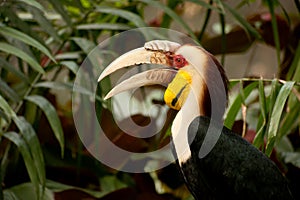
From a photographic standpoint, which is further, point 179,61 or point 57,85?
point 57,85

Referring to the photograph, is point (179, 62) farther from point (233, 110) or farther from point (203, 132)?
point (233, 110)

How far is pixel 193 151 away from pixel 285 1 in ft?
6.42

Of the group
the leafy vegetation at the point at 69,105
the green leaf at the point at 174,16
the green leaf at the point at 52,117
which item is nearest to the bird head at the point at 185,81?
the leafy vegetation at the point at 69,105

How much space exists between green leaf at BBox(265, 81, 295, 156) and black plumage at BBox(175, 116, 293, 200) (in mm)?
92

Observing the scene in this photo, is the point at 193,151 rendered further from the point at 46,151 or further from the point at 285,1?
the point at 285,1

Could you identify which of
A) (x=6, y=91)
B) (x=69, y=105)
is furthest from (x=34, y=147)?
(x=69, y=105)

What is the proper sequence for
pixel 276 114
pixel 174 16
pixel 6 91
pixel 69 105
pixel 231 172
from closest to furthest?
pixel 231 172
pixel 276 114
pixel 6 91
pixel 174 16
pixel 69 105

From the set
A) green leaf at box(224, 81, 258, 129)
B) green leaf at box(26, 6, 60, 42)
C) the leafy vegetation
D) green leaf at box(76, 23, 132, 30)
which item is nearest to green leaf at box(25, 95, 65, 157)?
the leafy vegetation

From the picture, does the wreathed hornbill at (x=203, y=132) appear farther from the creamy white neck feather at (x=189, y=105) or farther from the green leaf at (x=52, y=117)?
the green leaf at (x=52, y=117)

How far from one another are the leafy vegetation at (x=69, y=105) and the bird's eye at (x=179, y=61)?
0.17 m

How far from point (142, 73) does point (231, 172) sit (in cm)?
27

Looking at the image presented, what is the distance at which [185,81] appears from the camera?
1.40 m

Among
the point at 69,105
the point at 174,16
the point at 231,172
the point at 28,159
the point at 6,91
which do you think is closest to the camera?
the point at 231,172

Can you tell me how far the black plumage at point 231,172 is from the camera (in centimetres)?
133
